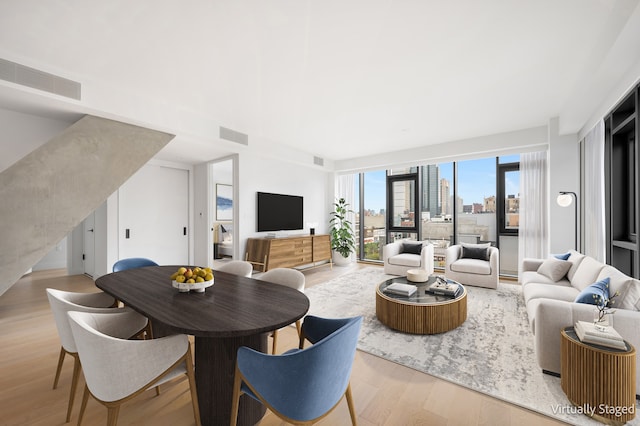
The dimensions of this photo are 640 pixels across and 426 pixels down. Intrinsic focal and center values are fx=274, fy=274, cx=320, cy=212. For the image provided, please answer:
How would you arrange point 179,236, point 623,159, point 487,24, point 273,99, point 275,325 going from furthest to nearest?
point 179,236 → point 273,99 → point 623,159 → point 487,24 → point 275,325

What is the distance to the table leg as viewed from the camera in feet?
5.13

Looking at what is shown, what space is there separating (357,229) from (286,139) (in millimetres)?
3219

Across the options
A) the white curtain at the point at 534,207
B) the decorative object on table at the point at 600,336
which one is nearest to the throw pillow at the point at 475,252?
the white curtain at the point at 534,207

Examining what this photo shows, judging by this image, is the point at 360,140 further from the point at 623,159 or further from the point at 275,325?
the point at 275,325

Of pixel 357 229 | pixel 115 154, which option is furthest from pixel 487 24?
pixel 357 229

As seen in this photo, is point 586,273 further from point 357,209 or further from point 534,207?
point 357,209

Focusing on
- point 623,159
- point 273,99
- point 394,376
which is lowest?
point 394,376

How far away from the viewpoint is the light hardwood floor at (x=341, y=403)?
168 centimetres

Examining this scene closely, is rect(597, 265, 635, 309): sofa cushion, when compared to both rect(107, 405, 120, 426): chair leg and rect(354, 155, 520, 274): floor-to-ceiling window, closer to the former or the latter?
rect(107, 405, 120, 426): chair leg

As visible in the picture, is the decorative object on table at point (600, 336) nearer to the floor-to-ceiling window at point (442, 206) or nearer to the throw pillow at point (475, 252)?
the throw pillow at point (475, 252)

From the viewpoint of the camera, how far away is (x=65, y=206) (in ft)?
9.66

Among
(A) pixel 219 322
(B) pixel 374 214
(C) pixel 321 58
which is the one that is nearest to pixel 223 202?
(B) pixel 374 214

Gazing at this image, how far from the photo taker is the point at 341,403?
6.04 feet

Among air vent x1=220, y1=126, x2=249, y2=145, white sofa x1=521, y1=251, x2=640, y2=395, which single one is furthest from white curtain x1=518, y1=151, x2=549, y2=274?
air vent x1=220, y1=126, x2=249, y2=145
